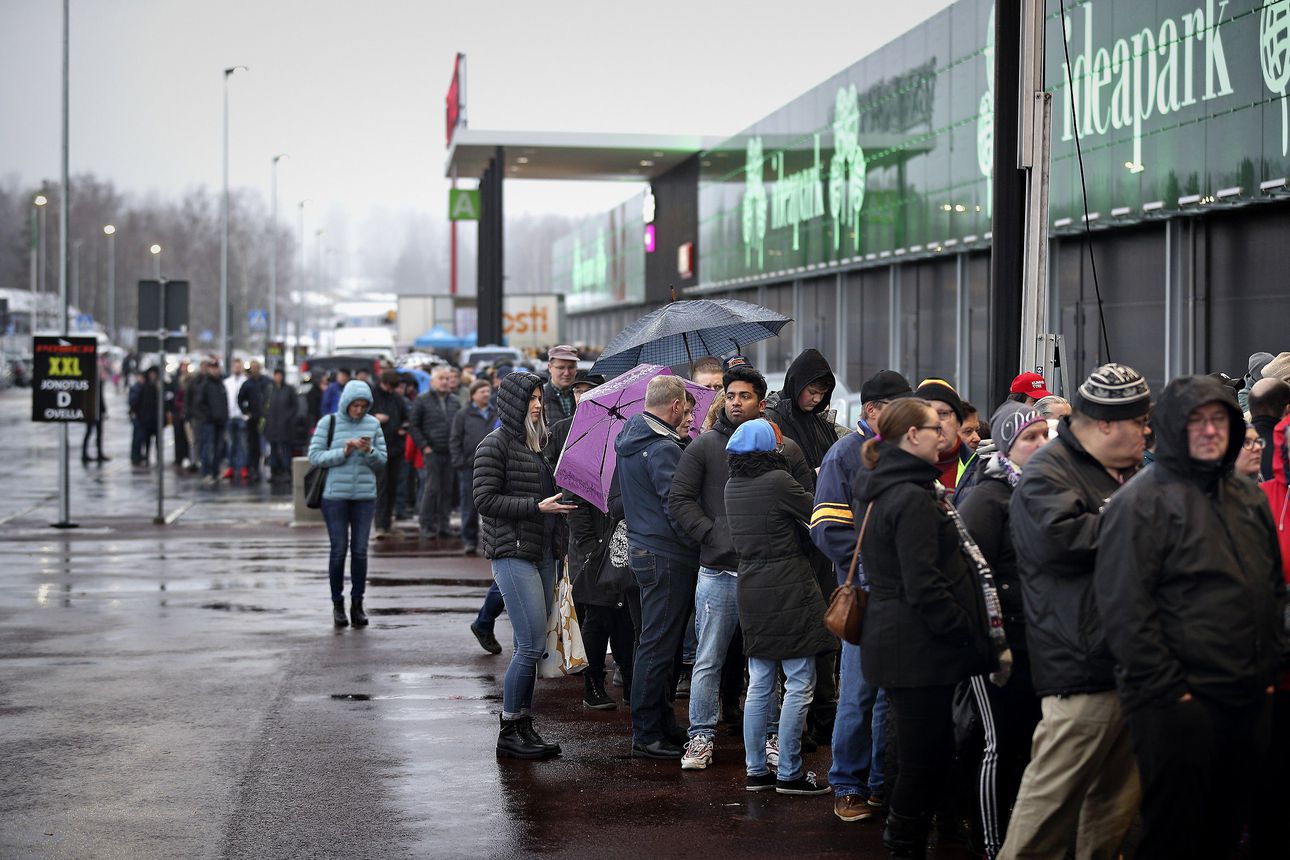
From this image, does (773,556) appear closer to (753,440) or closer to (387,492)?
(753,440)

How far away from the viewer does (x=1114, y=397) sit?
5574mm

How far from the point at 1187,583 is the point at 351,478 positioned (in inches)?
351

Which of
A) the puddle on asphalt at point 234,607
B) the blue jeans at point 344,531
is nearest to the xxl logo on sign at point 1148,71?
the blue jeans at point 344,531

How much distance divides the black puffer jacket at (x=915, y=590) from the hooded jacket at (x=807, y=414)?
7.98ft

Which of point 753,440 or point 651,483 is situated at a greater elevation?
point 753,440

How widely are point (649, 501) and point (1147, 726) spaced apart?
3818mm

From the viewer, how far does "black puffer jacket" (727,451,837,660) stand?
7508mm

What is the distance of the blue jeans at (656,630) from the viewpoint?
848 centimetres

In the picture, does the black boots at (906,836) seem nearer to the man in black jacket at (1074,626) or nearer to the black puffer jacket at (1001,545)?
the man in black jacket at (1074,626)

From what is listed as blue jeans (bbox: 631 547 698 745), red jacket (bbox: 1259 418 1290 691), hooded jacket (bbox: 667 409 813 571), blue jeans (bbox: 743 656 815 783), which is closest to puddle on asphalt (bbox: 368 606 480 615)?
blue jeans (bbox: 631 547 698 745)

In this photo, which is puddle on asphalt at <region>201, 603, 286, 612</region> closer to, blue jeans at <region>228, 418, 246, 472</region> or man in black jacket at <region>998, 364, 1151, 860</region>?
man in black jacket at <region>998, 364, 1151, 860</region>

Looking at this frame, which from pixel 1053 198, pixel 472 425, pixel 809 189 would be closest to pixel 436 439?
pixel 472 425

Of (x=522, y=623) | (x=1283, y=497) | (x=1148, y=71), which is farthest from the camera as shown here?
(x=1148, y=71)

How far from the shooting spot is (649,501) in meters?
8.48
